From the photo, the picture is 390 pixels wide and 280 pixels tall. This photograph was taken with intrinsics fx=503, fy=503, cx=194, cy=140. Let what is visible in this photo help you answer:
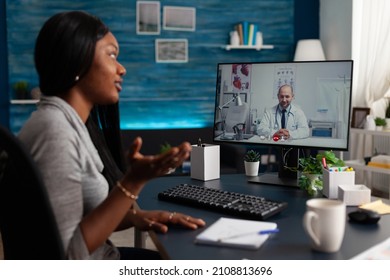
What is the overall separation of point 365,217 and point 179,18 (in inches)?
158

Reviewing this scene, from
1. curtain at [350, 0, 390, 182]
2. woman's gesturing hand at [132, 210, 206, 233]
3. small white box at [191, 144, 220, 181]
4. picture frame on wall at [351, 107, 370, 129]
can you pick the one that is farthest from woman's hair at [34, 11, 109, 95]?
curtain at [350, 0, 390, 182]

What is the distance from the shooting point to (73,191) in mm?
1214

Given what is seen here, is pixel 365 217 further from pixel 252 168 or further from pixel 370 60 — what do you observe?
pixel 370 60

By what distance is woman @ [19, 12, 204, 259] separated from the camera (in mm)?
1203

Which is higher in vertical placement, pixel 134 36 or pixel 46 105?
pixel 134 36

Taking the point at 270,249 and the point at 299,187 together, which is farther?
the point at 299,187

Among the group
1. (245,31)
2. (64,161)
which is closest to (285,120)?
(64,161)

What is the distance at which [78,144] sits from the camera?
1280mm

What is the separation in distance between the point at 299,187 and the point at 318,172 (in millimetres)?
108

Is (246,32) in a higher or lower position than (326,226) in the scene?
higher

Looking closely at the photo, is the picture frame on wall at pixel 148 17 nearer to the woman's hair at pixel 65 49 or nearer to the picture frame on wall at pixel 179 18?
the picture frame on wall at pixel 179 18

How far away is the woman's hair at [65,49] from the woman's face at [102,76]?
0.08 ft

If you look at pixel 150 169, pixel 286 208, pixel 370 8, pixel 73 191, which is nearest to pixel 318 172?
pixel 286 208
